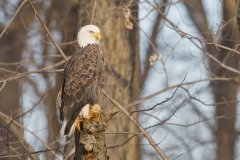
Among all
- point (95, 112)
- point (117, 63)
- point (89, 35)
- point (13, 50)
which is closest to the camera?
point (95, 112)

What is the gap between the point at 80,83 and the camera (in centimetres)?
863

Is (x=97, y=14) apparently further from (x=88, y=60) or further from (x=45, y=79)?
(x=45, y=79)

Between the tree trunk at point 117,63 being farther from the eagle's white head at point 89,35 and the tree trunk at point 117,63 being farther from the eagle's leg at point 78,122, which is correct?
the eagle's leg at point 78,122

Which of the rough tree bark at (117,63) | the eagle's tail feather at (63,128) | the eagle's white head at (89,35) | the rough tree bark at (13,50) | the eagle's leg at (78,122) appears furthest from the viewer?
the rough tree bark at (13,50)

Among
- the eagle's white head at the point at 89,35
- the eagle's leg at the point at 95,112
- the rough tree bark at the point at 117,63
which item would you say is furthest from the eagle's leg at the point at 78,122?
the rough tree bark at the point at 117,63

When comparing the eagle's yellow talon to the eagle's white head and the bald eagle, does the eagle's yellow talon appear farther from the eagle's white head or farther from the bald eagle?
the eagle's white head

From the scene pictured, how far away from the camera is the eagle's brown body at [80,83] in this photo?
8523 mm

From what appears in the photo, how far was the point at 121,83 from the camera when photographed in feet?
35.9

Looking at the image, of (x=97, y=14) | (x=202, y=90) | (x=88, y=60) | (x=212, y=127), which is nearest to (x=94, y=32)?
(x=88, y=60)

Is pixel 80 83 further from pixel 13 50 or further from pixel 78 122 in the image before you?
pixel 13 50

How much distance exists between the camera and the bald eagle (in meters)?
8.51

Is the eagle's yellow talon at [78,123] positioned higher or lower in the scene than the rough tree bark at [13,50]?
lower

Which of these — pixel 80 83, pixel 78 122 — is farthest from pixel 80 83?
pixel 78 122

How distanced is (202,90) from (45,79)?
3008 millimetres
